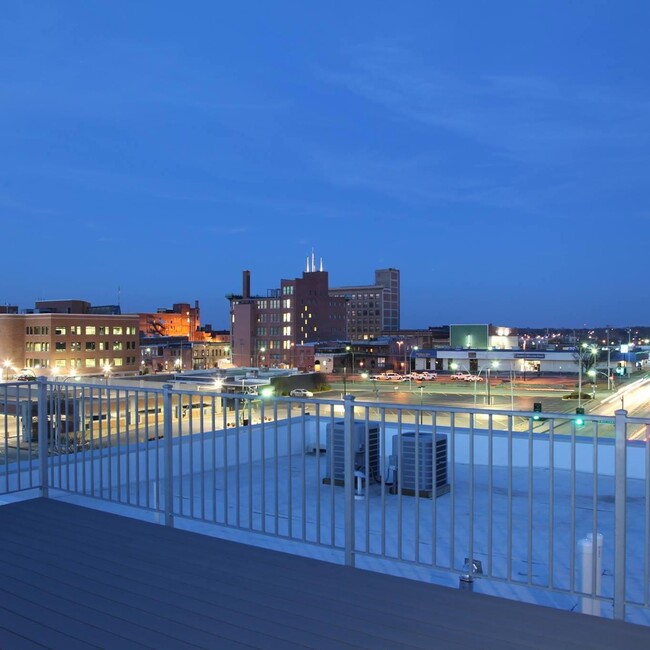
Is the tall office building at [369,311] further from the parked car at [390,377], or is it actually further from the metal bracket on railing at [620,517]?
the metal bracket on railing at [620,517]

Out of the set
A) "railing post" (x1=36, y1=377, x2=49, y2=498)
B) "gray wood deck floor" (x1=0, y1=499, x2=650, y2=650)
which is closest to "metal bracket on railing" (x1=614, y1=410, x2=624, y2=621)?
"gray wood deck floor" (x1=0, y1=499, x2=650, y2=650)

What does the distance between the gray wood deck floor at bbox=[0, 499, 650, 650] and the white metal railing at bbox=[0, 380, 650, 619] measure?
0.25 m

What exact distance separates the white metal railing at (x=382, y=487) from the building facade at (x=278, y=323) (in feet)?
283

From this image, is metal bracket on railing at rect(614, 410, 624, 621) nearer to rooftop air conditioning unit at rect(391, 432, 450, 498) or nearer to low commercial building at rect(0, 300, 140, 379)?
rooftop air conditioning unit at rect(391, 432, 450, 498)

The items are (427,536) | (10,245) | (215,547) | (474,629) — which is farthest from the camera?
(10,245)

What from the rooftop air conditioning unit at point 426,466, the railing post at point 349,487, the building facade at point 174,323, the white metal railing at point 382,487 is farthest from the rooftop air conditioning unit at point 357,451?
the building facade at point 174,323

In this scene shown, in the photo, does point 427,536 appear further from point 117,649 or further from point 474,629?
point 117,649

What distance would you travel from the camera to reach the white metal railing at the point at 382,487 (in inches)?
150

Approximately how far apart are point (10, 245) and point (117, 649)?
572 feet

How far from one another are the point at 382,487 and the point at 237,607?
47.0 inches

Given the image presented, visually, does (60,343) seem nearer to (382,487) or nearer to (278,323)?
(278,323)

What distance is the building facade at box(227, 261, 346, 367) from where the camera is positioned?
96625mm

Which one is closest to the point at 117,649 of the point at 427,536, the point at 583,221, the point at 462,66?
the point at 427,536

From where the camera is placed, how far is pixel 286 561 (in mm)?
4504
